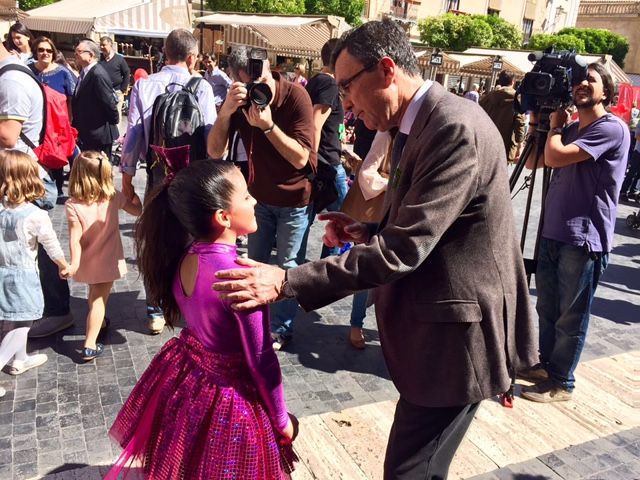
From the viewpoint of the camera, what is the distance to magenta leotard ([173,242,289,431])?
1.85 meters

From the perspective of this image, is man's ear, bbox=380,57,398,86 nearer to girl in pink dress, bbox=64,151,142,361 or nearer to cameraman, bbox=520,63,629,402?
cameraman, bbox=520,63,629,402

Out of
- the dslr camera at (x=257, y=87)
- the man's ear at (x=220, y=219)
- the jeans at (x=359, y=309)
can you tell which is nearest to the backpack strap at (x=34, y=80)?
the dslr camera at (x=257, y=87)

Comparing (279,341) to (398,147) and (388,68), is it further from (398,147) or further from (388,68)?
(388,68)

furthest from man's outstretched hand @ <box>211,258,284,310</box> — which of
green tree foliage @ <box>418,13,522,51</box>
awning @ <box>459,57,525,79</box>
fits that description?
green tree foliage @ <box>418,13,522,51</box>

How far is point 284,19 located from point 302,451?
666 inches

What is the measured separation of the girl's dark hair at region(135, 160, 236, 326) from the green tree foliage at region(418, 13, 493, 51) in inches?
1610

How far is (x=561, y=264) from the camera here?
3.43m

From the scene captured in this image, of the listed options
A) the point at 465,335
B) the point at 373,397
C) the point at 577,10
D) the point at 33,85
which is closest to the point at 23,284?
the point at 33,85

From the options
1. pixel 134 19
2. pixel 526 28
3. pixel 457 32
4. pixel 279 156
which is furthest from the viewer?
pixel 526 28

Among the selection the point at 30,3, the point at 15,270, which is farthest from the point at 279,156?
the point at 30,3

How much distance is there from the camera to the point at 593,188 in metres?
3.23

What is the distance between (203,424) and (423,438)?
0.79 metres

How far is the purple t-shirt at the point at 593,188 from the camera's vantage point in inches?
124

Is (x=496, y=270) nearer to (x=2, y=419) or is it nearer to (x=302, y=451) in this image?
(x=302, y=451)
